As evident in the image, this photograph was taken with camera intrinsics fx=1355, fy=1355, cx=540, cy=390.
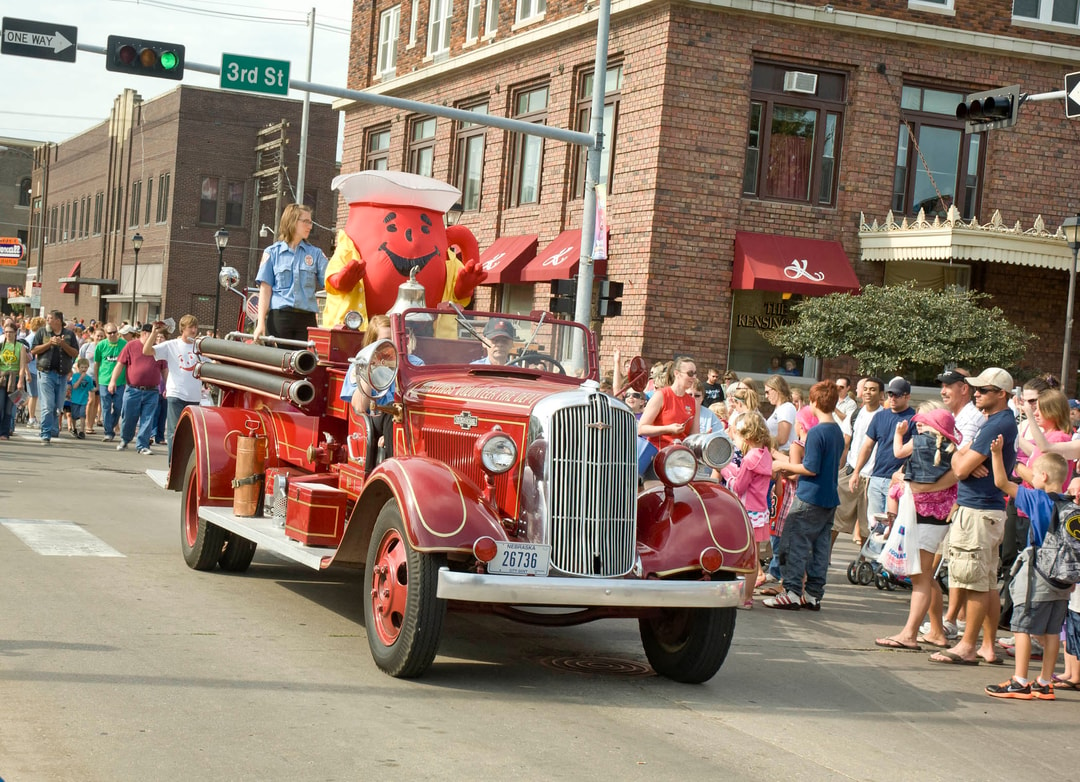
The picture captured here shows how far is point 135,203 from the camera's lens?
5575 centimetres

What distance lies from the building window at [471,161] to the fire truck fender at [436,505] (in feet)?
75.4

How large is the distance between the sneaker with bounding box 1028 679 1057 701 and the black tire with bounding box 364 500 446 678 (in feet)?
11.9

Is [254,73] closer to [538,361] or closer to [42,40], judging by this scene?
[42,40]

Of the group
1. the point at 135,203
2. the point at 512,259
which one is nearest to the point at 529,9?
the point at 512,259

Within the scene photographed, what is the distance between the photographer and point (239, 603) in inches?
356

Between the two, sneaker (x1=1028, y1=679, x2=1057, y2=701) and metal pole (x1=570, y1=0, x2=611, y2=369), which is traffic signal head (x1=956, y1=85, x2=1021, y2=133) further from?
sneaker (x1=1028, y1=679, x2=1057, y2=701)

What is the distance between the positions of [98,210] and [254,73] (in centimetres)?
4589

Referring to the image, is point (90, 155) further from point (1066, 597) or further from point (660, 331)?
point (1066, 597)

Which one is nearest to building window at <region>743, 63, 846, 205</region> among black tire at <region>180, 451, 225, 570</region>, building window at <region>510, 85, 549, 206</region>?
building window at <region>510, 85, 549, 206</region>

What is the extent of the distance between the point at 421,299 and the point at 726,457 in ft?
8.30

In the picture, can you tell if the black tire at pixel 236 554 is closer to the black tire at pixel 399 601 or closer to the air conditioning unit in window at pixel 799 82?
the black tire at pixel 399 601

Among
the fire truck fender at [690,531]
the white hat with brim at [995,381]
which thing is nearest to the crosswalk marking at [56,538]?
the fire truck fender at [690,531]

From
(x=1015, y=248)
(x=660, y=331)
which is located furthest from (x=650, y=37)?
(x=1015, y=248)

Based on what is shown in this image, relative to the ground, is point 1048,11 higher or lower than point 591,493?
higher
